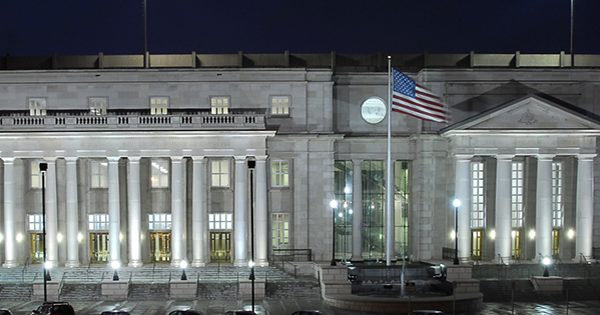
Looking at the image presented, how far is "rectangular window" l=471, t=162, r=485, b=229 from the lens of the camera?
49.8 m

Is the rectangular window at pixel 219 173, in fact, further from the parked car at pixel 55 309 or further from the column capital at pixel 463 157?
the parked car at pixel 55 309

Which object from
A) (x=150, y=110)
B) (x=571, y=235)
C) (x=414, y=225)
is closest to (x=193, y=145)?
(x=150, y=110)

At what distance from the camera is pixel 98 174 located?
48656mm

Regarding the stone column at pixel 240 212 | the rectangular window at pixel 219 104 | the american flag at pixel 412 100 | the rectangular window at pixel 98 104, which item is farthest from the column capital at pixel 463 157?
the rectangular window at pixel 98 104

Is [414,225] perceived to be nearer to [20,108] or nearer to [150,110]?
[150,110]

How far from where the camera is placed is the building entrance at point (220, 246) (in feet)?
160

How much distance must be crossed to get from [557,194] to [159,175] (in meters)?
31.5

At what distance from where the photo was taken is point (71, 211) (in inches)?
1813

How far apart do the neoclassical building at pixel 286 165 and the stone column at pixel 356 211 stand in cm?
12

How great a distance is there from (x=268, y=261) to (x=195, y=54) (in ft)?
69.0

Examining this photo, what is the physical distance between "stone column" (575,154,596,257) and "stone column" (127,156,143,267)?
32953 millimetres

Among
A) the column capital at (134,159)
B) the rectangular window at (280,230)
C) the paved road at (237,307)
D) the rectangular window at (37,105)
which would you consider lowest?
the paved road at (237,307)

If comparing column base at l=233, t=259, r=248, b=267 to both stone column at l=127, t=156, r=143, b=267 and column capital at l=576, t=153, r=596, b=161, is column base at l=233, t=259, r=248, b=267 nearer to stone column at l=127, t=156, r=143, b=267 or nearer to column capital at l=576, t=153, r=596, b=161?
stone column at l=127, t=156, r=143, b=267

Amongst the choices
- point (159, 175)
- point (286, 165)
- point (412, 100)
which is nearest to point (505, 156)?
point (412, 100)
